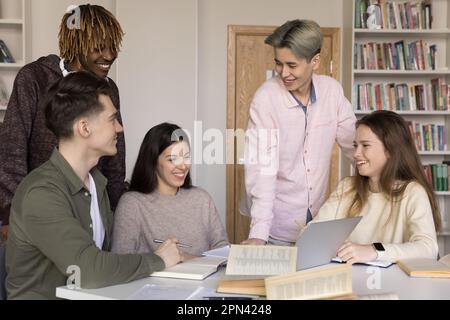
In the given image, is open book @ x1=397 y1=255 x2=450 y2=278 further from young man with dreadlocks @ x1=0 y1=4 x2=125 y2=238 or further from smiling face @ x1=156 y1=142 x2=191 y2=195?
young man with dreadlocks @ x1=0 y1=4 x2=125 y2=238

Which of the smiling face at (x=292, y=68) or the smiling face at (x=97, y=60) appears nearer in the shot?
the smiling face at (x=97, y=60)

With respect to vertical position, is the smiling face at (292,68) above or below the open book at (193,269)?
above

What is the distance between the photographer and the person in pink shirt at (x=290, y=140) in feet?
7.06

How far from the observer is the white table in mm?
1448

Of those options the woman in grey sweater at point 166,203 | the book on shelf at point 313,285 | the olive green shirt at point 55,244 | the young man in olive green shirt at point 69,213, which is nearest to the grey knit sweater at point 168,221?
the woman in grey sweater at point 166,203

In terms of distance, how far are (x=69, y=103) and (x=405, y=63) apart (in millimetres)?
3423

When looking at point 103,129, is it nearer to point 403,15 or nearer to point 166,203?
point 166,203

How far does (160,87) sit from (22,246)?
114 inches

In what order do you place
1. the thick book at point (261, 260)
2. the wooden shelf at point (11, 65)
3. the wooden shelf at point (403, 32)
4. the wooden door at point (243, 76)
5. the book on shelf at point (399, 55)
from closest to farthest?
the thick book at point (261, 260) < the wooden shelf at point (11, 65) < the wooden shelf at point (403, 32) < the book on shelf at point (399, 55) < the wooden door at point (243, 76)

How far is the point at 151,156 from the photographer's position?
7.64ft

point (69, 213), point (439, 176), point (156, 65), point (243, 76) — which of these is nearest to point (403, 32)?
point (439, 176)

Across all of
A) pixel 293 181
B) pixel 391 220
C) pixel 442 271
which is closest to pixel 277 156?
pixel 293 181

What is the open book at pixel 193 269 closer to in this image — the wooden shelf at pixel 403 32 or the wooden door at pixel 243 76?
the wooden door at pixel 243 76

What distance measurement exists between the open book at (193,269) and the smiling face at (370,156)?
664 millimetres
